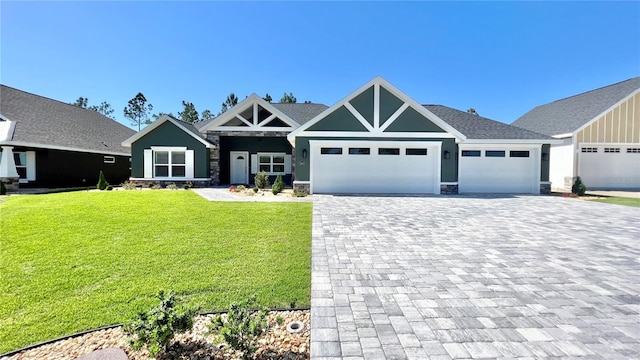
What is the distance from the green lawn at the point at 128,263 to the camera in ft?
10.6

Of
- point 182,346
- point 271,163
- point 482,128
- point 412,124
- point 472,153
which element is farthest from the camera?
point 271,163

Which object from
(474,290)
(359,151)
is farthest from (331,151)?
(474,290)

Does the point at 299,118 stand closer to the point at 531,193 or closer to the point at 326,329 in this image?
the point at 531,193

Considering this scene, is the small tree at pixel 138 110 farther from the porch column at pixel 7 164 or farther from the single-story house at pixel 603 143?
the single-story house at pixel 603 143

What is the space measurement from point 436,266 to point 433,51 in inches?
624

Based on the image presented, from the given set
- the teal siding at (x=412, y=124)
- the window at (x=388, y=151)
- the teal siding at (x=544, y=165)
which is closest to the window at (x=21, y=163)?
the window at (x=388, y=151)

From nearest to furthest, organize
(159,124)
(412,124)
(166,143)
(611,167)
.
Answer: (412,124)
(159,124)
(166,143)
(611,167)

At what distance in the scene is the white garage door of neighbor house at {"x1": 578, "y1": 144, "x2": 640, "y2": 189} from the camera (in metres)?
17.2

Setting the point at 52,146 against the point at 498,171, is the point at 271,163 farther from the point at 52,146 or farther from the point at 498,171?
the point at 498,171

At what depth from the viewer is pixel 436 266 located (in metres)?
4.53

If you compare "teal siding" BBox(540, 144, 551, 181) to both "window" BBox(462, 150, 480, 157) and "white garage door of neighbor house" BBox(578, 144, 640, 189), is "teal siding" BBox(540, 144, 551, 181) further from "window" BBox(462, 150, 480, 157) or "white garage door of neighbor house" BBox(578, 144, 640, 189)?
"white garage door of neighbor house" BBox(578, 144, 640, 189)

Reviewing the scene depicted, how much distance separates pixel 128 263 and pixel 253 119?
44.2ft

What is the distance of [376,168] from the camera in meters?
14.2

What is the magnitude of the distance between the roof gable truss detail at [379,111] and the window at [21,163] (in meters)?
15.2
